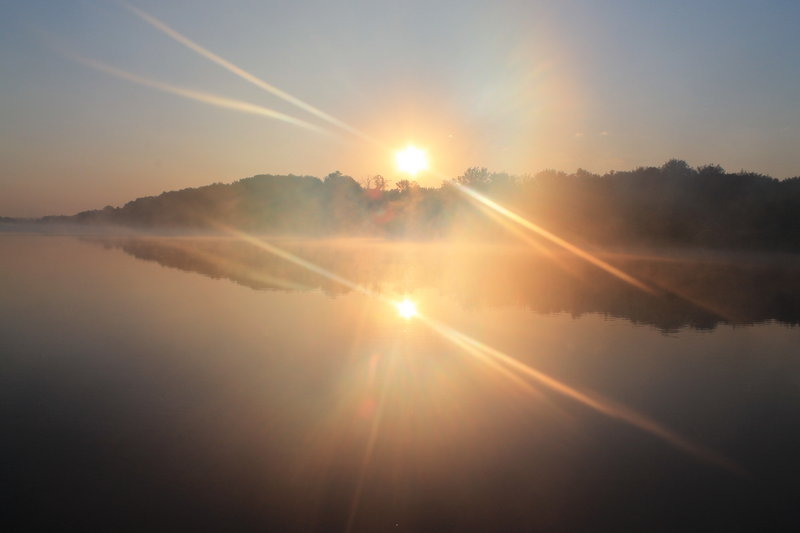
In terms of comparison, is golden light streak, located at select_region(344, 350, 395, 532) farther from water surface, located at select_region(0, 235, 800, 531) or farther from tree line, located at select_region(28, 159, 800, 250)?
tree line, located at select_region(28, 159, 800, 250)

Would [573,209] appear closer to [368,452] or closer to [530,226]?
[530,226]

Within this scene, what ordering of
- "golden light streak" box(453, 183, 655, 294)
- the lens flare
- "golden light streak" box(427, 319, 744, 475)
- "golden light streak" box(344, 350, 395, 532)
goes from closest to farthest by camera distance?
"golden light streak" box(344, 350, 395, 532), "golden light streak" box(427, 319, 744, 475), the lens flare, "golden light streak" box(453, 183, 655, 294)

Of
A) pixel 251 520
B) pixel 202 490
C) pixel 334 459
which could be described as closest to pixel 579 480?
pixel 334 459

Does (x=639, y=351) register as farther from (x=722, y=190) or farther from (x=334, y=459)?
(x=722, y=190)

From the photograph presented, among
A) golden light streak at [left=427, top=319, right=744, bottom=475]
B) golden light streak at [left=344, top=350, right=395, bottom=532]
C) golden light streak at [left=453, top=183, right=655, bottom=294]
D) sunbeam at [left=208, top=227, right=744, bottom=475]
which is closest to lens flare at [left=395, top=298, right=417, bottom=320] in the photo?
sunbeam at [left=208, top=227, right=744, bottom=475]

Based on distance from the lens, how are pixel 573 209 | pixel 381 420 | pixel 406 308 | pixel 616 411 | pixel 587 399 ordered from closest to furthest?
pixel 381 420, pixel 616 411, pixel 587 399, pixel 406 308, pixel 573 209

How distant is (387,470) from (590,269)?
921 inches

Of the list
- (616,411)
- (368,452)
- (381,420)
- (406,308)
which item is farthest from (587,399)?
(406,308)

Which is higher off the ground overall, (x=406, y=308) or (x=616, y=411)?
(x=616, y=411)

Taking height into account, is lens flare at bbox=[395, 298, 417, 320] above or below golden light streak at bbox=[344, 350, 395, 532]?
below

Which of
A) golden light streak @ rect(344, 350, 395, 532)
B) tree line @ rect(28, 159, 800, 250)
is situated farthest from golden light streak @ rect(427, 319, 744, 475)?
tree line @ rect(28, 159, 800, 250)

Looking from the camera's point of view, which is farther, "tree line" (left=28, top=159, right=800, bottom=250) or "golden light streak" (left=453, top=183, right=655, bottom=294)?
"tree line" (left=28, top=159, right=800, bottom=250)

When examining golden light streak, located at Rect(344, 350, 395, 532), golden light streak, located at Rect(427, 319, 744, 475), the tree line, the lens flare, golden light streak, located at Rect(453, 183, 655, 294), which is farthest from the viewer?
the tree line

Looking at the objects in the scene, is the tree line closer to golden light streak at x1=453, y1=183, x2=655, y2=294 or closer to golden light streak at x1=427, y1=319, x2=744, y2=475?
golden light streak at x1=453, y1=183, x2=655, y2=294
